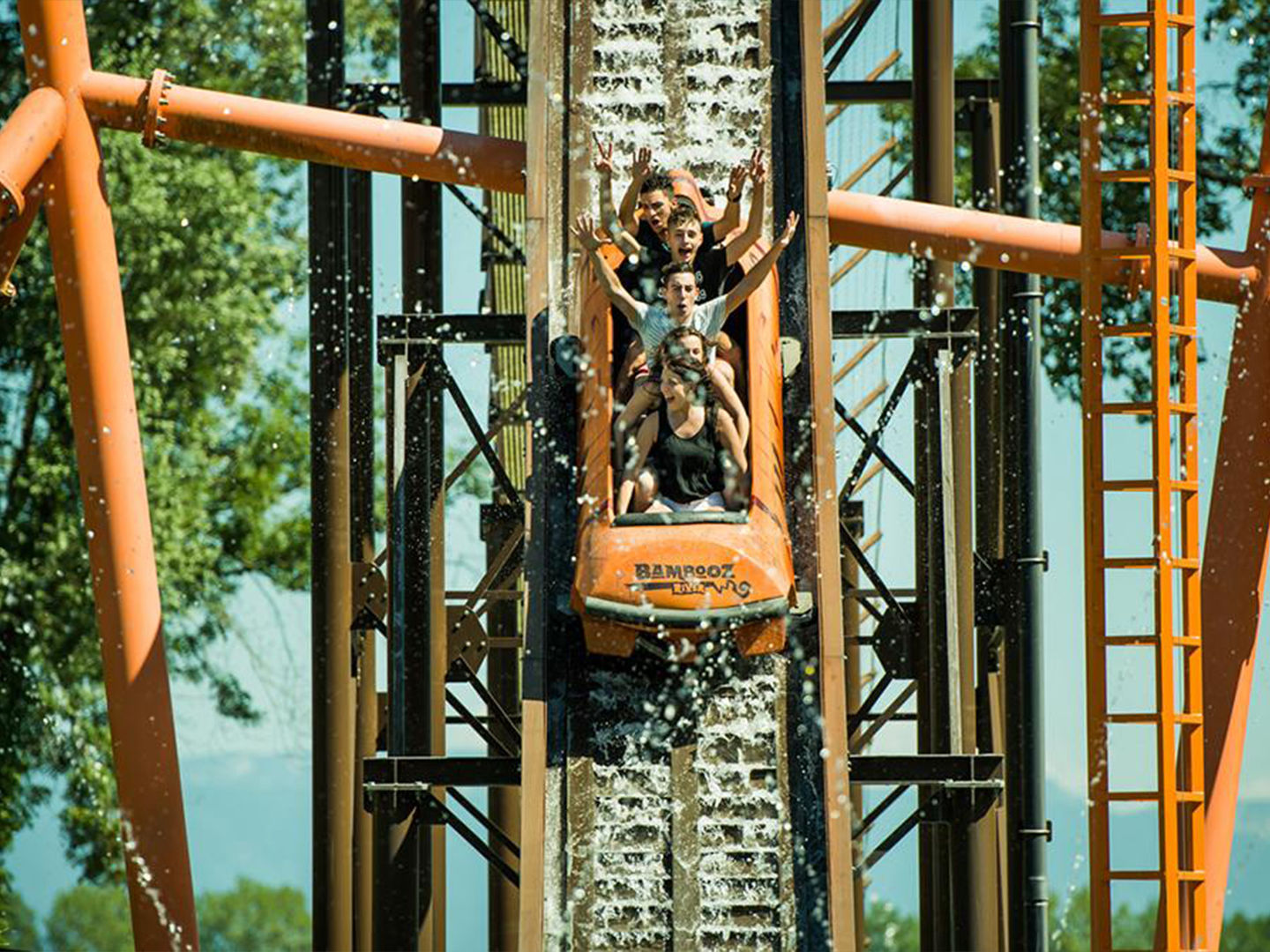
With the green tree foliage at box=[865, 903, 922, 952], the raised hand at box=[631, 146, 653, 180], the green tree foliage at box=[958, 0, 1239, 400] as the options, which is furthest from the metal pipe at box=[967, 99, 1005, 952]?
the green tree foliage at box=[865, 903, 922, 952]

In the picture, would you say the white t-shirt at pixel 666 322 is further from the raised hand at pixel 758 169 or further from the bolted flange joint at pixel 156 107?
the bolted flange joint at pixel 156 107

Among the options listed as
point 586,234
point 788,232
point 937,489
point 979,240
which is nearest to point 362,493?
point 937,489

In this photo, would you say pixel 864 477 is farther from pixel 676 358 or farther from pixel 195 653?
pixel 195 653

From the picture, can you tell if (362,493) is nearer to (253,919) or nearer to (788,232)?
(788,232)

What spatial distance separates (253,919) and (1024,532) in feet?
76.6


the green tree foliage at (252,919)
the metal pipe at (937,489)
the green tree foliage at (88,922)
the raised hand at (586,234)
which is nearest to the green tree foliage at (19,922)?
the green tree foliage at (88,922)

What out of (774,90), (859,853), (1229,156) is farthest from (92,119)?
(1229,156)

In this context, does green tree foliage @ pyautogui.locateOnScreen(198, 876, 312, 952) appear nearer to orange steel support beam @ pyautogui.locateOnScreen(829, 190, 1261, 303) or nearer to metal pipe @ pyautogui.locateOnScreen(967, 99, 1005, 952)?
metal pipe @ pyautogui.locateOnScreen(967, 99, 1005, 952)

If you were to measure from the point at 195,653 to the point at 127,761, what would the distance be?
505 inches

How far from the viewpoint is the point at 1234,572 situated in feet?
34.1

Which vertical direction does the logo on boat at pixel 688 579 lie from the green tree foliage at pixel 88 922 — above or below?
below

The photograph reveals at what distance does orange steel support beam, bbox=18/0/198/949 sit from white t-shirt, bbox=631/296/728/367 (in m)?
2.30

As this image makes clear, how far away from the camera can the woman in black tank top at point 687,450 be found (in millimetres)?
9648

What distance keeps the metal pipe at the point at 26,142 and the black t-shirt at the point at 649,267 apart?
103 inches
